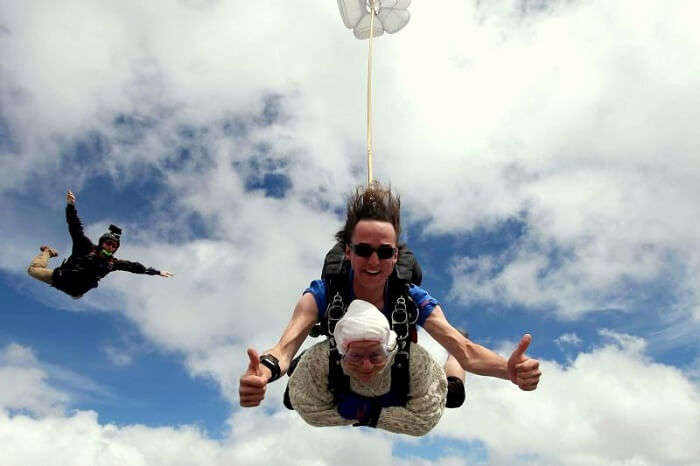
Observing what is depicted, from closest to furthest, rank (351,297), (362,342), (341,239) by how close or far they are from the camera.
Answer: (362,342) < (351,297) < (341,239)

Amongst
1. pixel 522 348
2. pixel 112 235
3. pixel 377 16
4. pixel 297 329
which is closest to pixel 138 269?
pixel 112 235

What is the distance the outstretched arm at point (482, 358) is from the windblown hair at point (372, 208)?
0.95 meters

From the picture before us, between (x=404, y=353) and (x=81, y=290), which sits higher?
(x=81, y=290)

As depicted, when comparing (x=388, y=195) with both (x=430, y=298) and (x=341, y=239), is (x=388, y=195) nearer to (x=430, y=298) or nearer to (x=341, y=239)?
(x=341, y=239)

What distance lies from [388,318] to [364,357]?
880mm

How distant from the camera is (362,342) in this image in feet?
13.3

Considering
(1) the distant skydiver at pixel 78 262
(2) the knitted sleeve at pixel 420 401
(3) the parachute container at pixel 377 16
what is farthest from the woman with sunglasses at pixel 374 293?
(1) the distant skydiver at pixel 78 262

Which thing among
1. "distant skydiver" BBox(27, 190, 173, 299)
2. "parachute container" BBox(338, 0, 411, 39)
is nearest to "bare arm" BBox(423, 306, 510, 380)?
"parachute container" BBox(338, 0, 411, 39)

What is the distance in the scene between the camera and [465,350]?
195 inches

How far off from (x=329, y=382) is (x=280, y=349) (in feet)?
1.72

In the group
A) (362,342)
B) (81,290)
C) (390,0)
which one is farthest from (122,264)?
(362,342)

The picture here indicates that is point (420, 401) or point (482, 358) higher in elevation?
point (482, 358)

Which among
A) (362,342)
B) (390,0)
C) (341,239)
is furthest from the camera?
(390,0)

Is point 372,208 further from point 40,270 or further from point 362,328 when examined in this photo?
point 40,270
